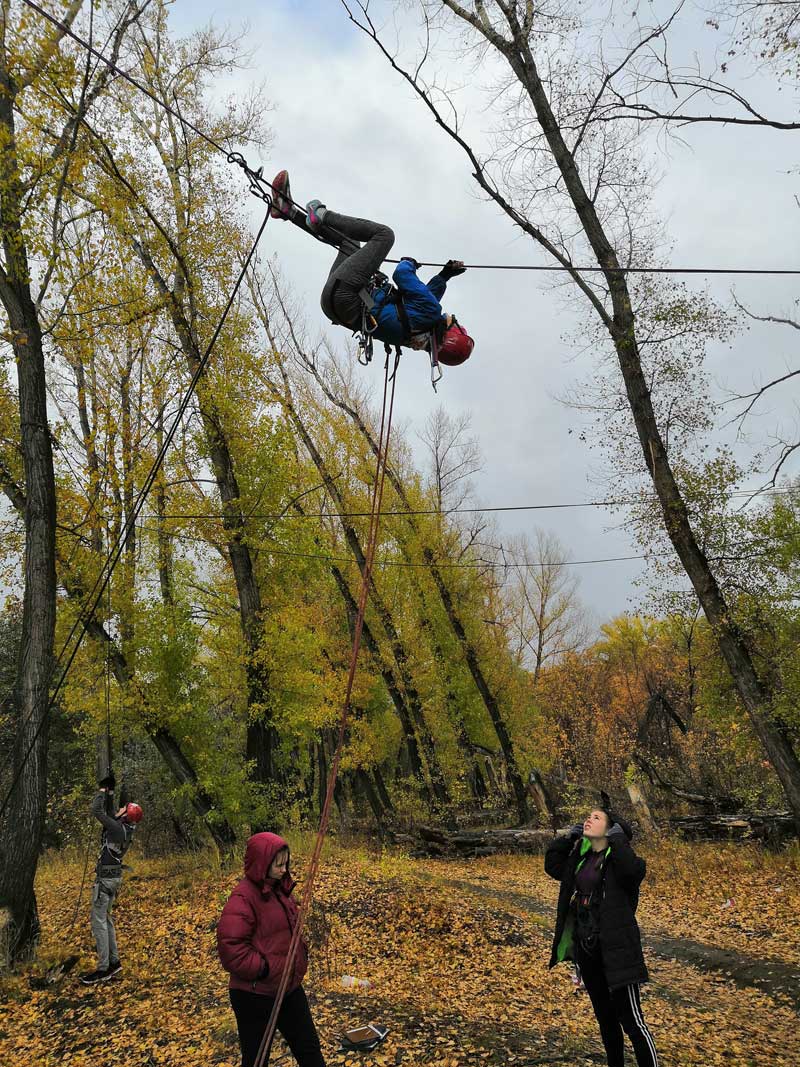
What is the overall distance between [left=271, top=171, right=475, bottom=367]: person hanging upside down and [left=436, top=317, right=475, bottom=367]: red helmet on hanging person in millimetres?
87

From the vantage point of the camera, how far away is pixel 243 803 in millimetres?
12375

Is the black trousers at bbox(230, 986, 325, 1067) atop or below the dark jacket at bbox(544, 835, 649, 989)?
below

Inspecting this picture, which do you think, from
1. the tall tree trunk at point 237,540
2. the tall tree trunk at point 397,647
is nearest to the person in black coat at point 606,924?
the tall tree trunk at point 237,540

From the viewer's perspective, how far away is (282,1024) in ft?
12.3

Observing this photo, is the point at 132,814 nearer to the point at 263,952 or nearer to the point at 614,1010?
the point at 263,952

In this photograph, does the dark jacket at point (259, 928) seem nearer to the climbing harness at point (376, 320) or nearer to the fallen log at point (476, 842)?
the climbing harness at point (376, 320)

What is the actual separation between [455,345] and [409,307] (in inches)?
21.3

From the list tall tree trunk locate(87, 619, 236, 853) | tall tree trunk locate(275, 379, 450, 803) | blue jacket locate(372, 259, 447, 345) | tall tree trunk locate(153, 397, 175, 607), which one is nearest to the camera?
blue jacket locate(372, 259, 447, 345)

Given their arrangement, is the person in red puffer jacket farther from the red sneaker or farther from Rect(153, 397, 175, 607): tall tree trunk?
Rect(153, 397, 175, 607): tall tree trunk

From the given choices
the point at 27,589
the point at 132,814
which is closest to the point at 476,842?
the point at 132,814

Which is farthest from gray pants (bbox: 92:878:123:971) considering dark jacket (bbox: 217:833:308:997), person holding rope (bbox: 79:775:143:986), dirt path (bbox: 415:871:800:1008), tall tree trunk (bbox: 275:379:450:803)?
tall tree trunk (bbox: 275:379:450:803)

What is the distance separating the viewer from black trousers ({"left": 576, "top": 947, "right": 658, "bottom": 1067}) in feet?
12.5

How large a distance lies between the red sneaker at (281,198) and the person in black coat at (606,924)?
507 centimetres

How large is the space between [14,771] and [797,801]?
1027 cm
